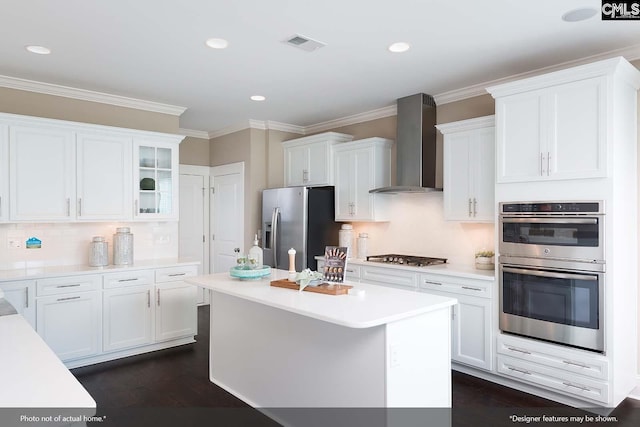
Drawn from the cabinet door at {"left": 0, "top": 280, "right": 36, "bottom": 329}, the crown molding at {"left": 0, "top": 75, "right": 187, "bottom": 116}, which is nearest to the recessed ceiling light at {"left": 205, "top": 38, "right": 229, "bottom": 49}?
the crown molding at {"left": 0, "top": 75, "right": 187, "bottom": 116}

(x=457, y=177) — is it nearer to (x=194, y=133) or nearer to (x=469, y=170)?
(x=469, y=170)

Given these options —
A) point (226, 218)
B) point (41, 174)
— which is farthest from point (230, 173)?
point (41, 174)

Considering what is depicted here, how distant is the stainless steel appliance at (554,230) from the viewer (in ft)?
9.87

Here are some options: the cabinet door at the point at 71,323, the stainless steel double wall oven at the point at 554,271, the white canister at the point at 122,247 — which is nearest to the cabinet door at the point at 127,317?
the cabinet door at the point at 71,323

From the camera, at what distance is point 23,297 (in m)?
3.66

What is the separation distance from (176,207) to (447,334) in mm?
3440

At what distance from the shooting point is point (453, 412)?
309 cm

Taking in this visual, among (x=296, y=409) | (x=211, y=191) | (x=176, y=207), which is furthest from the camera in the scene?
(x=211, y=191)

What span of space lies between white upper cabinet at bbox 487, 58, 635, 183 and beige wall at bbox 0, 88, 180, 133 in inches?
143

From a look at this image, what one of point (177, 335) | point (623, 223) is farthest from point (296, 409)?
point (623, 223)

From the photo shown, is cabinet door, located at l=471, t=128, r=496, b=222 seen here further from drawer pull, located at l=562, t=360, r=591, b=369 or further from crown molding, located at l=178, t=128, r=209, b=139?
crown molding, located at l=178, t=128, r=209, b=139

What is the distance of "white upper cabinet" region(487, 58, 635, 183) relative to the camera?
297 cm

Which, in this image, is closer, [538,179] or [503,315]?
[538,179]

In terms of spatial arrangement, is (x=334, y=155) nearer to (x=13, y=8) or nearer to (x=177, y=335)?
(x=177, y=335)
